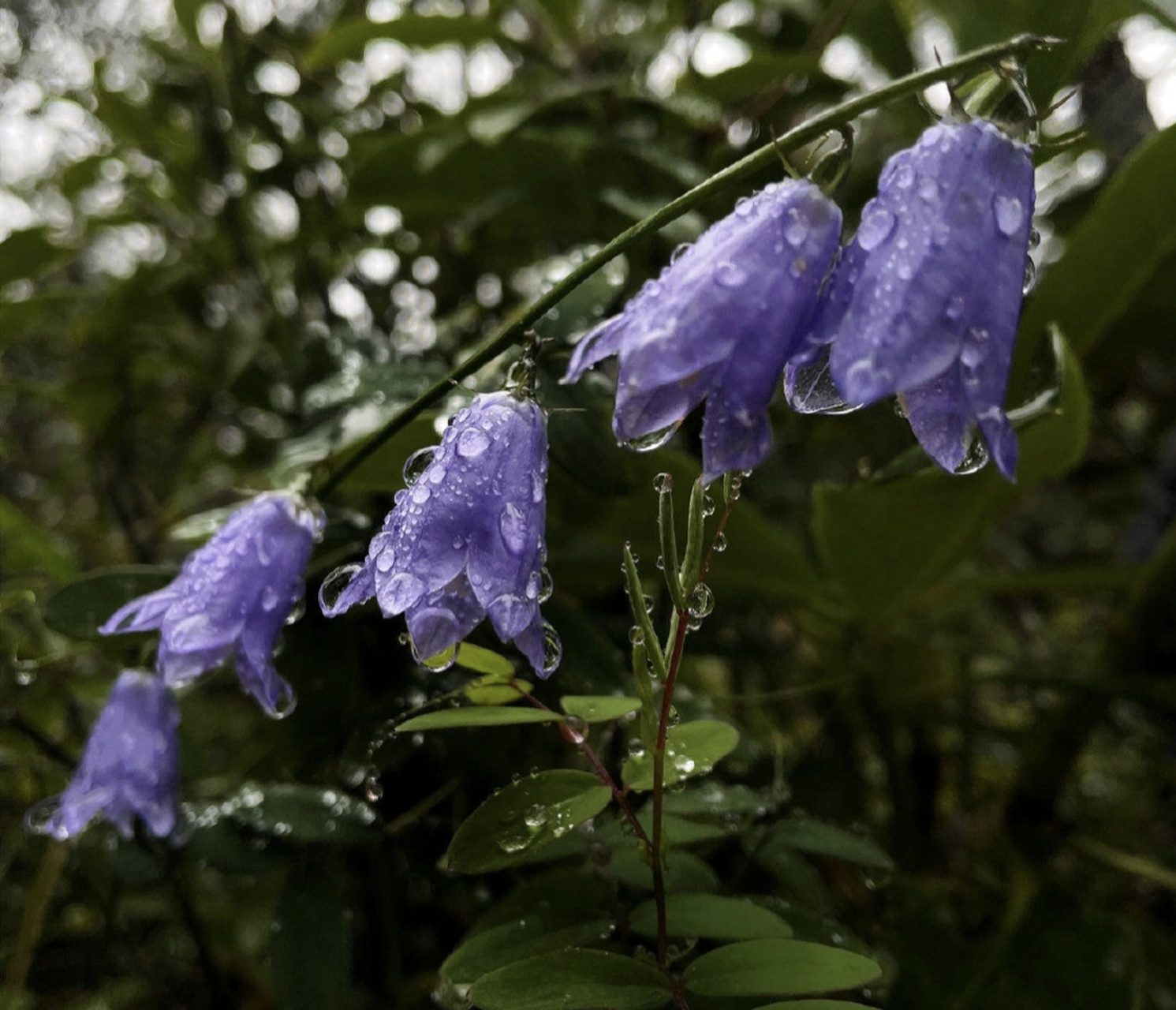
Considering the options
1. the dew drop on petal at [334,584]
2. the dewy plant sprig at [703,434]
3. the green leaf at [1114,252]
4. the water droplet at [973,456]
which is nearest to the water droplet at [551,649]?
the dewy plant sprig at [703,434]

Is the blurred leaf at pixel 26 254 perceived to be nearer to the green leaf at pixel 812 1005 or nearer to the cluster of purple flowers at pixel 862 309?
the cluster of purple flowers at pixel 862 309

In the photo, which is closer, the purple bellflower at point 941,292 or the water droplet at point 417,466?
the purple bellflower at point 941,292

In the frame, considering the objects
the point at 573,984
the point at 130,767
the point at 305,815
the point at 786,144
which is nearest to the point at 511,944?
the point at 573,984

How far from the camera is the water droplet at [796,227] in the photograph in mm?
404

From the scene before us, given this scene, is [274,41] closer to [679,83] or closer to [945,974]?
[679,83]

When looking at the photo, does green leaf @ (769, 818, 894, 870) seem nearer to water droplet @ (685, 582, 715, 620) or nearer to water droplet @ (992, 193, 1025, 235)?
water droplet @ (685, 582, 715, 620)

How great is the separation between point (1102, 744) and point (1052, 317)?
635mm

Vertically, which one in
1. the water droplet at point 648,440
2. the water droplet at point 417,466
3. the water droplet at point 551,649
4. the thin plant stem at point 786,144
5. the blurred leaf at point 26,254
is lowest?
the water droplet at point 551,649

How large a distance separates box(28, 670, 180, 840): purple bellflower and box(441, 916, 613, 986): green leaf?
25 cm

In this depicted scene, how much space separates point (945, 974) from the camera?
28.4 inches

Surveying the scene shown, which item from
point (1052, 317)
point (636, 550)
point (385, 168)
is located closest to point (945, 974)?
point (636, 550)

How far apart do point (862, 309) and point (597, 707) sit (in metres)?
0.22

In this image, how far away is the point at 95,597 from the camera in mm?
601

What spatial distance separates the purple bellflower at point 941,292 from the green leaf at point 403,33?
23.4 inches
